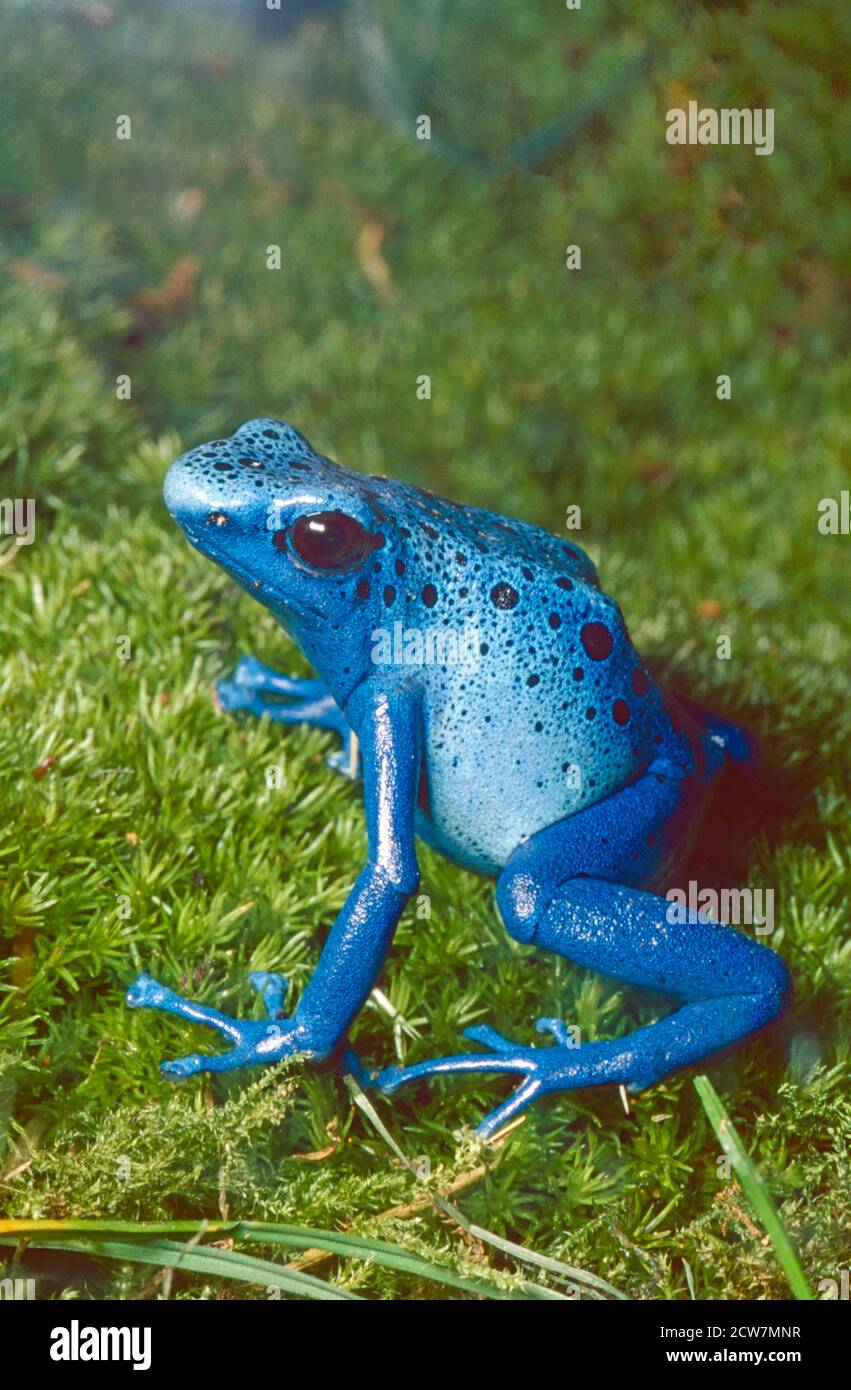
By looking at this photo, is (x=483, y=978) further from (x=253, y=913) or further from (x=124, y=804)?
(x=124, y=804)

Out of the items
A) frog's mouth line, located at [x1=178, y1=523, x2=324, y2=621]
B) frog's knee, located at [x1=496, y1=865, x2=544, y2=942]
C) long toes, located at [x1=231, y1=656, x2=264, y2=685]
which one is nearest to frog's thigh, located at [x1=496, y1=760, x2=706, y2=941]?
frog's knee, located at [x1=496, y1=865, x2=544, y2=942]

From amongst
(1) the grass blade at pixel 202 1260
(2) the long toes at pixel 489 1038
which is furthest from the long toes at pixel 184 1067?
(2) the long toes at pixel 489 1038

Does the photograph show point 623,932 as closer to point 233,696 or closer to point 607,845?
point 607,845

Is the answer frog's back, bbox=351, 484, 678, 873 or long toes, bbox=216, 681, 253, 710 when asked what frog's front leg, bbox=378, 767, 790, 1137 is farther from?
long toes, bbox=216, 681, 253, 710

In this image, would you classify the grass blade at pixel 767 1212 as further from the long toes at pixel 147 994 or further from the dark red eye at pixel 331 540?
the dark red eye at pixel 331 540

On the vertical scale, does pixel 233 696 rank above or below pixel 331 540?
below

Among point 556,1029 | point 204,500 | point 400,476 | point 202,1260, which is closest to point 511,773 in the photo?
point 556,1029

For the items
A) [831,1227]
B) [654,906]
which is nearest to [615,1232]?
[831,1227]

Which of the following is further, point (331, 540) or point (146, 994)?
point (146, 994)
